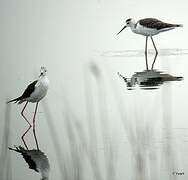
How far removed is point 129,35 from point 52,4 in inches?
17.9

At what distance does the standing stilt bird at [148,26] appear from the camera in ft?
6.08

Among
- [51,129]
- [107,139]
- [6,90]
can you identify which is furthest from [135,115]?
[6,90]

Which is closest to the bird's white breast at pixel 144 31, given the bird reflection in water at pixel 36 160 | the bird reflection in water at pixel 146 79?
the bird reflection in water at pixel 146 79

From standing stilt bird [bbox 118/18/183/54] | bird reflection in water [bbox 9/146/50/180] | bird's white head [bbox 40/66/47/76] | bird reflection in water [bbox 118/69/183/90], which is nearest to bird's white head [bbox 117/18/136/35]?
standing stilt bird [bbox 118/18/183/54]

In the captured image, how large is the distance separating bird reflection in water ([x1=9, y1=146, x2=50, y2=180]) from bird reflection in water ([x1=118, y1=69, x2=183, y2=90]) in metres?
0.57

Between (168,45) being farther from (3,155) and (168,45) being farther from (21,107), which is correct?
(3,155)

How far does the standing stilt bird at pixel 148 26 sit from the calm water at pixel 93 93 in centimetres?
3

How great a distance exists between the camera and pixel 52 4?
1.95 metres

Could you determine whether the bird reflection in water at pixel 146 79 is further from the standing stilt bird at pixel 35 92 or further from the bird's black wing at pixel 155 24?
the standing stilt bird at pixel 35 92

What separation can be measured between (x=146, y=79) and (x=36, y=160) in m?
0.70

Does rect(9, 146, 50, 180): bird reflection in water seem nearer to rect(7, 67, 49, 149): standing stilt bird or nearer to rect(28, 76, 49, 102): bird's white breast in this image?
rect(7, 67, 49, 149): standing stilt bird

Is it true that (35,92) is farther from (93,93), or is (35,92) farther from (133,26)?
(133,26)

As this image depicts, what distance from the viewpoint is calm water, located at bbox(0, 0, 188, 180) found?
180 cm

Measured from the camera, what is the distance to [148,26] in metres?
1.86
